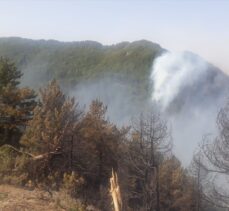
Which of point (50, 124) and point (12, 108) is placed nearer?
point (50, 124)

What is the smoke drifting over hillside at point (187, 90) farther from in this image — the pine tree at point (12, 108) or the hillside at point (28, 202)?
the hillside at point (28, 202)

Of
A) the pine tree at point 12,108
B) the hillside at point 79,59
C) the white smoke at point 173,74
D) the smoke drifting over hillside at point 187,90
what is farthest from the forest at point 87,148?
the hillside at point 79,59

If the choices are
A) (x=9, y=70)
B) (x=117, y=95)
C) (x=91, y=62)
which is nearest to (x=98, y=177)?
(x=9, y=70)

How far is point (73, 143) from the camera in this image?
25547mm

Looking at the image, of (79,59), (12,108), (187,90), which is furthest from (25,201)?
(79,59)

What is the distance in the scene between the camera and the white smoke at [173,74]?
437 ft

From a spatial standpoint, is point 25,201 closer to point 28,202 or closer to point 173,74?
point 28,202

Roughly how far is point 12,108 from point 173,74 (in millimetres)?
120746

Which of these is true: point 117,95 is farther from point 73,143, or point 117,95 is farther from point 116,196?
point 116,196

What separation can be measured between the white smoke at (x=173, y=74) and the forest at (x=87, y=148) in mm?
92921

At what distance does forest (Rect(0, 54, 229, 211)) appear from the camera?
23234mm

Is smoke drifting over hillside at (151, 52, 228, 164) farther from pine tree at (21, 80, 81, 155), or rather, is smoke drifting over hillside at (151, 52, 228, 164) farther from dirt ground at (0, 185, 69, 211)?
dirt ground at (0, 185, 69, 211)

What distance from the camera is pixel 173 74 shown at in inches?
5645

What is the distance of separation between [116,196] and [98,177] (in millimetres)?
18656
